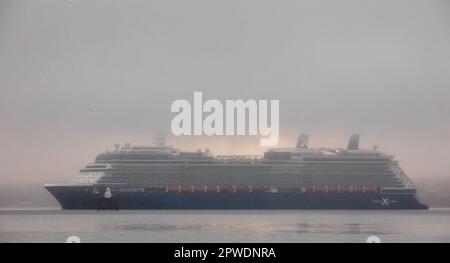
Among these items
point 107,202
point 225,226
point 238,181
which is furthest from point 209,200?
point 225,226

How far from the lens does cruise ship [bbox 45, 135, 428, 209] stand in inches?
1714

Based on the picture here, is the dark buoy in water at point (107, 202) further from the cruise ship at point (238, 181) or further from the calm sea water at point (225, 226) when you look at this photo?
the calm sea water at point (225, 226)

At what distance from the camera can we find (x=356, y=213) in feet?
140

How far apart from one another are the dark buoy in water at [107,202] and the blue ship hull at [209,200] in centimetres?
7

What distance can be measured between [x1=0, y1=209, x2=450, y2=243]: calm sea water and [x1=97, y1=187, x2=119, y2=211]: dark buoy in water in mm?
1542

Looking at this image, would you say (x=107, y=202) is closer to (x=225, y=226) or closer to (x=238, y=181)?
(x=238, y=181)

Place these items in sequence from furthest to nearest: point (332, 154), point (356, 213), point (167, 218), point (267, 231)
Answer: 1. point (332, 154)
2. point (356, 213)
3. point (167, 218)
4. point (267, 231)

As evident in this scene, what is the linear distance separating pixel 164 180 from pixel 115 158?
75.8 inches

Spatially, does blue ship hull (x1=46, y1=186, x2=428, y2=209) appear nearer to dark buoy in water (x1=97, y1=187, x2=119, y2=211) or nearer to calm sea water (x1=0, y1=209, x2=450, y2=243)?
dark buoy in water (x1=97, y1=187, x2=119, y2=211)

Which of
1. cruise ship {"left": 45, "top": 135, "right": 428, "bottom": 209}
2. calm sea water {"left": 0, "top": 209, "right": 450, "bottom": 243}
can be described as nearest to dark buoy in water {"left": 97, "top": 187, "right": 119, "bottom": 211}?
cruise ship {"left": 45, "top": 135, "right": 428, "bottom": 209}

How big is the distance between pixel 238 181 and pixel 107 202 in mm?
4730
